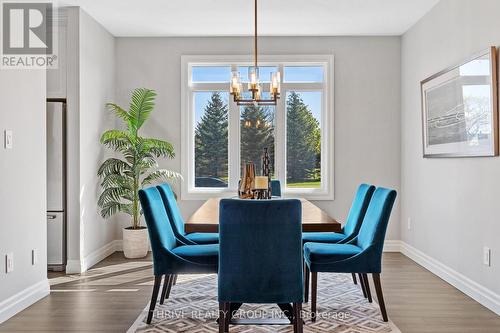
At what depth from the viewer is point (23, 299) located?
3.51 metres

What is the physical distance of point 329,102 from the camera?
18.8 feet

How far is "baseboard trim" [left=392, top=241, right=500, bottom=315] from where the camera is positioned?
3.48 metres

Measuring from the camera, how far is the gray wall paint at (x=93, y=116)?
4.79m

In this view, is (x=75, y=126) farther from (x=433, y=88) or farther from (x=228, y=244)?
(x=433, y=88)

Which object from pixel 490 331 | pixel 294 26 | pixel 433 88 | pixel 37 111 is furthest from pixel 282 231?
pixel 294 26

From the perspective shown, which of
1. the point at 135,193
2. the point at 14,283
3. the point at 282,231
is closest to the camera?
the point at 282,231

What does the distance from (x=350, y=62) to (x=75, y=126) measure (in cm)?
322

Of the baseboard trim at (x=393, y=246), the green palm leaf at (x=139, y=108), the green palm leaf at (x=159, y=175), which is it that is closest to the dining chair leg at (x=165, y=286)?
the green palm leaf at (x=159, y=175)

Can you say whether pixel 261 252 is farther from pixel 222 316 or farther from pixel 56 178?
pixel 56 178

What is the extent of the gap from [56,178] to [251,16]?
257 cm

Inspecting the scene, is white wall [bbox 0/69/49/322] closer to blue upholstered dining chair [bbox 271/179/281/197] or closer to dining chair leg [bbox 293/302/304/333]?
dining chair leg [bbox 293/302/304/333]

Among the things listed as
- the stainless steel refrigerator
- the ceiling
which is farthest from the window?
the stainless steel refrigerator

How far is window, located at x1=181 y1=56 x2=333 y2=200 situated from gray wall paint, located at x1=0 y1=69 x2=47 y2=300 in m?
2.15

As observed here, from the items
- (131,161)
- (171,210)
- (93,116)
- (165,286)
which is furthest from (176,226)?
(93,116)
